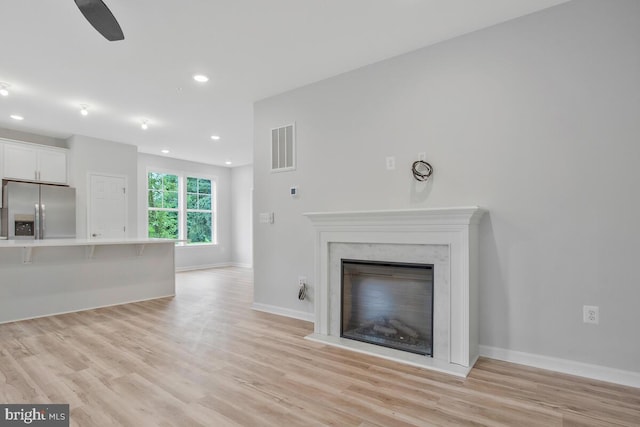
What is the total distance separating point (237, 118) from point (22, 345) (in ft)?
12.1

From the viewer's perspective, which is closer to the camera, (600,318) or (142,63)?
(600,318)

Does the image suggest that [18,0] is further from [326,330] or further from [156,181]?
[156,181]

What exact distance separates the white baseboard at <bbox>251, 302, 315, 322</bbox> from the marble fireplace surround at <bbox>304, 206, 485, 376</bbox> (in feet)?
1.86

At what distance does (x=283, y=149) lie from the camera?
13.5 feet

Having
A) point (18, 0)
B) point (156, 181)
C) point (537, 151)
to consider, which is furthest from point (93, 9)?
point (156, 181)

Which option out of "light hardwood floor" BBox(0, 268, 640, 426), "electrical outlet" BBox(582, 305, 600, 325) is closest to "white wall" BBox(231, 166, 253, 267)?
"light hardwood floor" BBox(0, 268, 640, 426)

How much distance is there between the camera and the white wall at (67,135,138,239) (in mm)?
5961

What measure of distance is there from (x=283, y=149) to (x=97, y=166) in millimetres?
4179

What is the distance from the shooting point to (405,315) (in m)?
2.96

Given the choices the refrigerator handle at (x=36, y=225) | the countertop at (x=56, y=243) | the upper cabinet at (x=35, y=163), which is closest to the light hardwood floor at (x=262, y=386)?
the countertop at (x=56, y=243)

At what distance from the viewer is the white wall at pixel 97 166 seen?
5961mm

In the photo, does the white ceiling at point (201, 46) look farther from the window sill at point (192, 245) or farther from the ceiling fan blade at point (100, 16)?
the window sill at point (192, 245)
